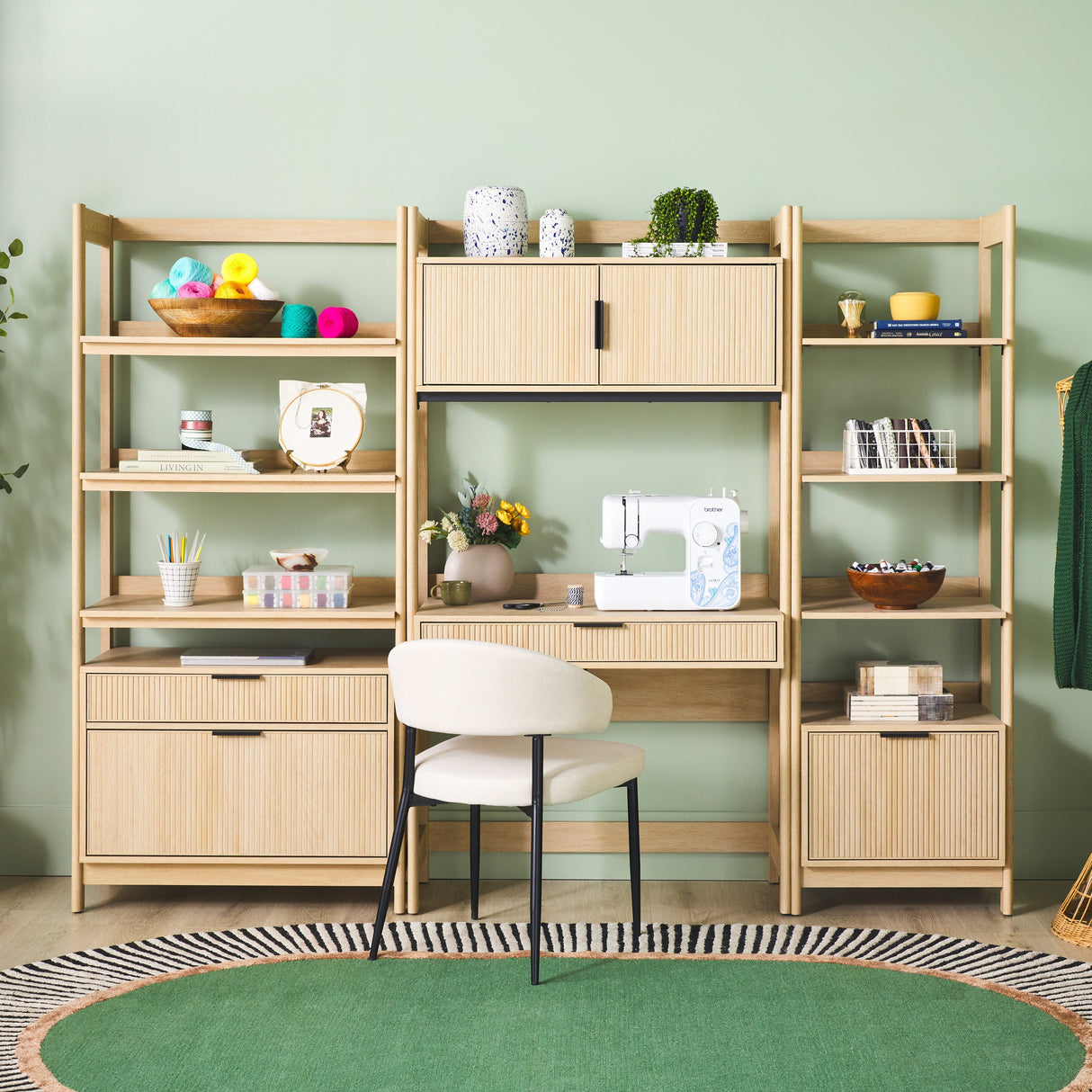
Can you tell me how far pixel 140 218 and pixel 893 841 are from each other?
9.24ft

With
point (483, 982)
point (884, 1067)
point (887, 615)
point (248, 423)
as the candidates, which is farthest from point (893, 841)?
point (248, 423)

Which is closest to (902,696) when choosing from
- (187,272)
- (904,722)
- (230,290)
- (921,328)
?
(904,722)

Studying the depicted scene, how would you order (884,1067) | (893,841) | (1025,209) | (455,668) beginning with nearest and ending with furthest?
1. (884,1067)
2. (455,668)
3. (893,841)
4. (1025,209)

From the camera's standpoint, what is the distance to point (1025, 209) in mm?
3445

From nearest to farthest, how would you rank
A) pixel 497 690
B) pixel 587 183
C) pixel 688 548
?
1. pixel 497 690
2. pixel 688 548
3. pixel 587 183

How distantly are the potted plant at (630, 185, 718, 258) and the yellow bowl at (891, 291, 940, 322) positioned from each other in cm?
56

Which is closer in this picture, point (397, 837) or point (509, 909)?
point (397, 837)

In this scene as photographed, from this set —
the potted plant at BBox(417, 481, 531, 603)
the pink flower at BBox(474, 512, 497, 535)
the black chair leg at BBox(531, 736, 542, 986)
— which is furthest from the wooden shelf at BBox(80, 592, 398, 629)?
the black chair leg at BBox(531, 736, 542, 986)

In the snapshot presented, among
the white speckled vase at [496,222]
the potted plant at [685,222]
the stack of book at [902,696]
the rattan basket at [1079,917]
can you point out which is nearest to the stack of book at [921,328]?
the potted plant at [685,222]

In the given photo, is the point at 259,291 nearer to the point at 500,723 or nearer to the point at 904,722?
the point at 500,723

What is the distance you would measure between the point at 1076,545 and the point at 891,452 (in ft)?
1.77

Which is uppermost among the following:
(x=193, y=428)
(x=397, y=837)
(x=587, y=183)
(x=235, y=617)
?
(x=587, y=183)

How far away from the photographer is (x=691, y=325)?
314 centimetres

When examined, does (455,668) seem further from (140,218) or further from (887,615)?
(140,218)
